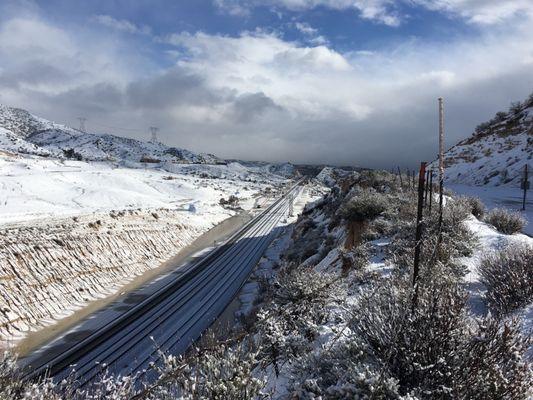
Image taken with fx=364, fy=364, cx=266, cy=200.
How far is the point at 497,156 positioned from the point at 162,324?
40843mm

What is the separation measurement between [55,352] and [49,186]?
41519mm


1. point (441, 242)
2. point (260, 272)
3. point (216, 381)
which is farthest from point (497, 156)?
point (216, 381)

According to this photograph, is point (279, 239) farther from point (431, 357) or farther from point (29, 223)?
point (431, 357)

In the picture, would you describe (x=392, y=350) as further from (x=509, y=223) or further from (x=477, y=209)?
(x=477, y=209)

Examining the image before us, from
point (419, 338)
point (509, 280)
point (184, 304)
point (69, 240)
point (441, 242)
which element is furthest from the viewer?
point (69, 240)

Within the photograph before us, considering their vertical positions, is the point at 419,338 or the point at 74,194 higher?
the point at 419,338

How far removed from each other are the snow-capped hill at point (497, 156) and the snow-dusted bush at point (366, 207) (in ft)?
67.1

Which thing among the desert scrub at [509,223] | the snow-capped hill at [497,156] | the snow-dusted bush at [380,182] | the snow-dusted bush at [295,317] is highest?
the snow-capped hill at [497,156]

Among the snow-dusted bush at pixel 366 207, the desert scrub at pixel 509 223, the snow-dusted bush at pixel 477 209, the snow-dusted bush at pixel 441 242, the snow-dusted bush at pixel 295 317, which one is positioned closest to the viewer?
the snow-dusted bush at pixel 295 317

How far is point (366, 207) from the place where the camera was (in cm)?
2045

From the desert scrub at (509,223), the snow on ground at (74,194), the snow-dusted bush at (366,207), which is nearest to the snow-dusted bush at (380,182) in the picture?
the snow-dusted bush at (366,207)

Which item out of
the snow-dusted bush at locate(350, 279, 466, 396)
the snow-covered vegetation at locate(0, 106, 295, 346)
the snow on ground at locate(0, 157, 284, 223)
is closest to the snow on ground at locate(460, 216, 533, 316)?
the snow-dusted bush at locate(350, 279, 466, 396)

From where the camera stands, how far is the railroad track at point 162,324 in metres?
16.4

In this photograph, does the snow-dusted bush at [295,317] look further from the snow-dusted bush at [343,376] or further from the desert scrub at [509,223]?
the desert scrub at [509,223]
